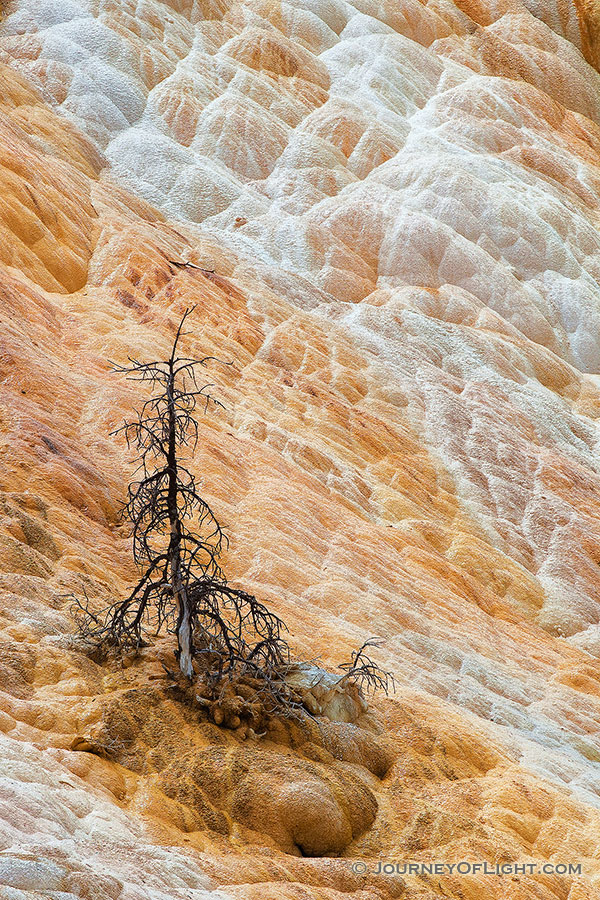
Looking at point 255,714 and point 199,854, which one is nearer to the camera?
point 199,854

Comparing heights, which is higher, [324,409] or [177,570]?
[324,409]

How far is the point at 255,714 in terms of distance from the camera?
35.8ft

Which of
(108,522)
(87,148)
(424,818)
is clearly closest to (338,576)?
(108,522)

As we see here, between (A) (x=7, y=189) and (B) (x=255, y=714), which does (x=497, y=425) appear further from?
(B) (x=255, y=714)

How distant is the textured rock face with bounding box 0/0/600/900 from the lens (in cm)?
991

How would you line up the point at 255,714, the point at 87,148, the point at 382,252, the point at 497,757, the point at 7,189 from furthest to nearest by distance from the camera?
1. the point at 382,252
2. the point at 87,148
3. the point at 7,189
4. the point at 497,757
5. the point at 255,714

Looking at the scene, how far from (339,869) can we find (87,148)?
104ft

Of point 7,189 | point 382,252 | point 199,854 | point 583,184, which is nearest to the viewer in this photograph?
point 199,854

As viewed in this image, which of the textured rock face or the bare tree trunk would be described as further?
the bare tree trunk

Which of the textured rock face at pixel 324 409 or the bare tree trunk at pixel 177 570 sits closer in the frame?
the textured rock face at pixel 324 409

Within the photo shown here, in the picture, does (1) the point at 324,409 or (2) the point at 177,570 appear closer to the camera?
(2) the point at 177,570

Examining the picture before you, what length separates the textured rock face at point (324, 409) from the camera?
9914mm

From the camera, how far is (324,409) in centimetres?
2875

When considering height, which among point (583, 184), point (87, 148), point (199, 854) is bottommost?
point (199, 854)
